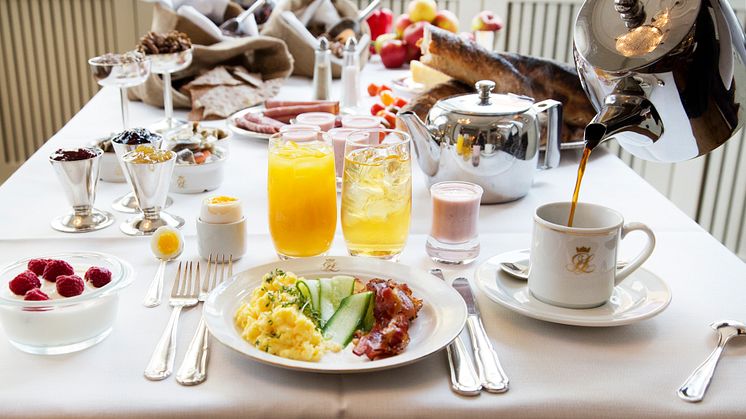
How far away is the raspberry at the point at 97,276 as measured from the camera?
80 centimetres

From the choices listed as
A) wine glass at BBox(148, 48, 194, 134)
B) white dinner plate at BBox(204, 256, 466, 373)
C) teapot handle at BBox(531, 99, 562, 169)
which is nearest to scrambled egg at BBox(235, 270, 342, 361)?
white dinner plate at BBox(204, 256, 466, 373)

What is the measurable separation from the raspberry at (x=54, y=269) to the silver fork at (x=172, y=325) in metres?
0.12

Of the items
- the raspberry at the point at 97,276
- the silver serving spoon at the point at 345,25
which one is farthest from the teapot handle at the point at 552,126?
the silver serving spoon at the point at 345,25

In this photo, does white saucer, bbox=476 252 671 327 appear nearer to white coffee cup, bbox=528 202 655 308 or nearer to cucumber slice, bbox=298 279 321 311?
white coffee cup, bbox=528 202 655 308

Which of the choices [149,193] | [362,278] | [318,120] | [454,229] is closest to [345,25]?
[318,120]

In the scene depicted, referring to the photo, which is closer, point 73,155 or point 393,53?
point 73,155

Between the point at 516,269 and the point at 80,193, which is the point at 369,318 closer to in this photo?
the point at 516,269

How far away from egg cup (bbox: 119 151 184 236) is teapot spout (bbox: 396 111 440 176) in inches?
13.9

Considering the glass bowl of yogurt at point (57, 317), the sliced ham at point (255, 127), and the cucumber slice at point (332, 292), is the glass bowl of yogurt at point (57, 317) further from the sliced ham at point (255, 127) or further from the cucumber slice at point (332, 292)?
the sliced ham at point (255, 127)

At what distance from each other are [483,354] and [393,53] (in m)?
1.60

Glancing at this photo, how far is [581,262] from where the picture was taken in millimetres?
830

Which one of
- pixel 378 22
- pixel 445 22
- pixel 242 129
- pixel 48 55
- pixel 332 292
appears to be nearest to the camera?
pixel 332 292

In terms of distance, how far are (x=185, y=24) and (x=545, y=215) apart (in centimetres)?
138

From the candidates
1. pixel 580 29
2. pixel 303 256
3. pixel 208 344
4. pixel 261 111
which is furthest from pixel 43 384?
pixel 261 111
